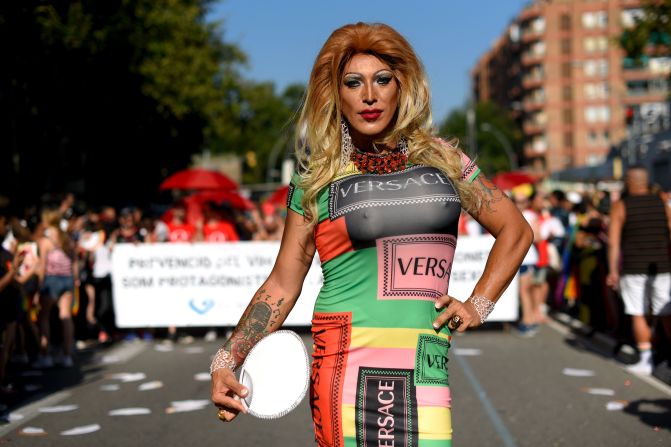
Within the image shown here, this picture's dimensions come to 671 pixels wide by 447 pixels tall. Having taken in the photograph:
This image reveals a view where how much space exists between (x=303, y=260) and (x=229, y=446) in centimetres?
438

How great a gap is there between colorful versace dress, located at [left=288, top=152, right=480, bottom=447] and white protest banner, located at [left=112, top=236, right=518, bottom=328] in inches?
459

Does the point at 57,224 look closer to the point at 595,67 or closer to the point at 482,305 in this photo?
the point at 482,305

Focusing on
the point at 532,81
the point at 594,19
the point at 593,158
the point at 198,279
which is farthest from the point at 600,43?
the point at 198,279

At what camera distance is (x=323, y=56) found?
3168 mm

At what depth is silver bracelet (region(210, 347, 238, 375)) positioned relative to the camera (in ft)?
10.0

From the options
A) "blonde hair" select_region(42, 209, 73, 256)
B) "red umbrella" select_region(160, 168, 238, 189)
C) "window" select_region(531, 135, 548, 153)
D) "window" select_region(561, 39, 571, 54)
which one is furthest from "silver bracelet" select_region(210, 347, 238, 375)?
"window" select_region(531, 135, 548, 153)

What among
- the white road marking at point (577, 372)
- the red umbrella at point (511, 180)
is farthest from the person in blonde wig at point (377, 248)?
the red umbrella at point (511, 180)

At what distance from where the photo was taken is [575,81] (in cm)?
11175

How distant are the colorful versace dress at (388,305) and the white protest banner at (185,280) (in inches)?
463

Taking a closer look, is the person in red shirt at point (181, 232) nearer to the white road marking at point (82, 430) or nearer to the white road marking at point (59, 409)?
the white road marking at point (59, 409)

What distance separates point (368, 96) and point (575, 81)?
112544 mm

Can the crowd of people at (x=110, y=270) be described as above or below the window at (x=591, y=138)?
below

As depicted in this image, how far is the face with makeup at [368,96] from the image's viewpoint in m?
3.10

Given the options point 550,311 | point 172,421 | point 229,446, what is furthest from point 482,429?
point 550,311
